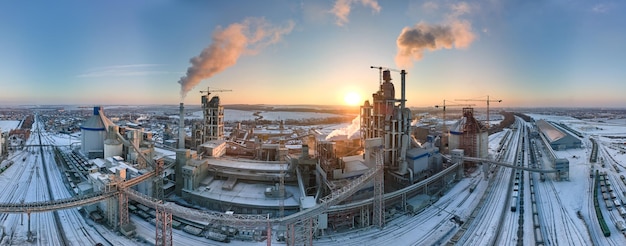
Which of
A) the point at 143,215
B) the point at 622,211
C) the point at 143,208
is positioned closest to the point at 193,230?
the point at 143,215

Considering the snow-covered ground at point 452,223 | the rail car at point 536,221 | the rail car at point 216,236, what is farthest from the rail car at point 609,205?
the rail car at point 216,236

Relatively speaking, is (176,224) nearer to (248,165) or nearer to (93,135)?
(248,165)

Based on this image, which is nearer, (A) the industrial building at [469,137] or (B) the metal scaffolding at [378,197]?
(B) the metal scaffolding at [378,197]

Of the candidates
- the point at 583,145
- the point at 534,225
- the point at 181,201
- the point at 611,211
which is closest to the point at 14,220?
the point at 181,201

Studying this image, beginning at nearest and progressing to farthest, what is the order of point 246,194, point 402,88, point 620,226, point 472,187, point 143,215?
1. point 620,226
2. point 143,215
3. point 246,194
4. point 472,187
5. point 402,88

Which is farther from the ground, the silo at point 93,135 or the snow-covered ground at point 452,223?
the silo at point 93,135

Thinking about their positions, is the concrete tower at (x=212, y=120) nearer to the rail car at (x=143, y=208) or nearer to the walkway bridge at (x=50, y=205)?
the rail car at (x=143, y=208)

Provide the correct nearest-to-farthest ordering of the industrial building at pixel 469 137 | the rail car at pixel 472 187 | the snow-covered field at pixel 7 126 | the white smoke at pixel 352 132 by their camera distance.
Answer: the rail car at pixel 472 187 → the industrial building at pixel 469 137 → the white smoke at pixel 352 132 → the snow-covered field at pixel 7 126

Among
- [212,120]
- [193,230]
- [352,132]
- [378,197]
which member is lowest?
[193,230]

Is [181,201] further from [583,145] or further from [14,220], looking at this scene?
[583,145]
